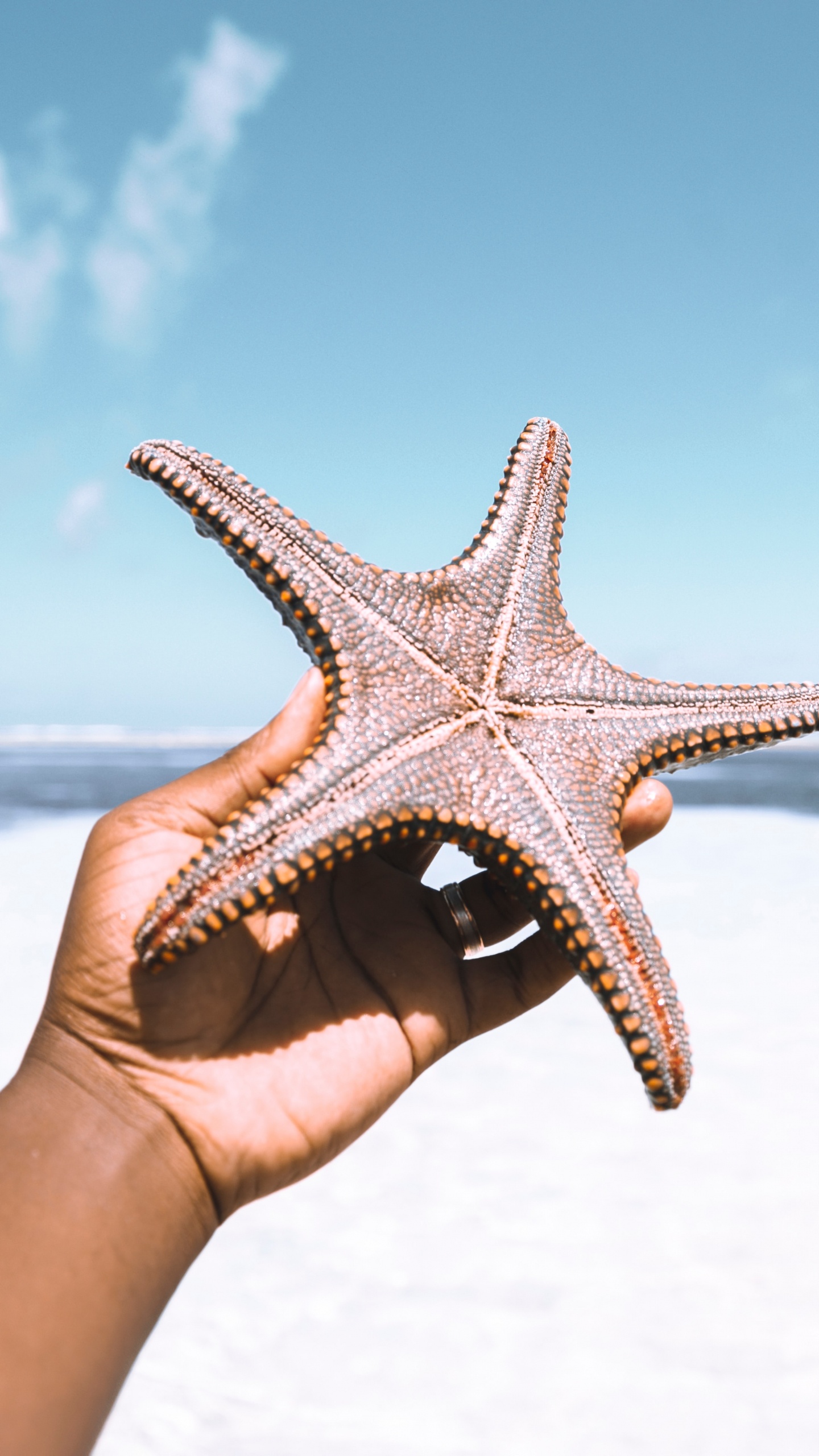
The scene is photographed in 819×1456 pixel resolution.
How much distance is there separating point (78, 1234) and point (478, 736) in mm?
1745

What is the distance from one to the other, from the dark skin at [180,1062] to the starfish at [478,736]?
0.29m

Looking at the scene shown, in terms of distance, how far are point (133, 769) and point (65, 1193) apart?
36.3m

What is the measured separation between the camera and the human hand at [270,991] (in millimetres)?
2588

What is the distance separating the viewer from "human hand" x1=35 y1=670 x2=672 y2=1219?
8.49 ft

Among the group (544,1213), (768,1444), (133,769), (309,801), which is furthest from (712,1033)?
(133,769)

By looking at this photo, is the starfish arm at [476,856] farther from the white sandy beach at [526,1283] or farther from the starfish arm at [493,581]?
the white sandy beach at [526,1283]

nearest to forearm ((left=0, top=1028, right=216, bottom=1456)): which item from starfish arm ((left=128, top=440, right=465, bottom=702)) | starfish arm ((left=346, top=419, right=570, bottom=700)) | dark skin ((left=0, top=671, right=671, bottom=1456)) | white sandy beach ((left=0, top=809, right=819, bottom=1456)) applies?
dark skin ((left=0, top=671, right=671, bottom=1456))

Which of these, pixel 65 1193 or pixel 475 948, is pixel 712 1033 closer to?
pixel 475 948

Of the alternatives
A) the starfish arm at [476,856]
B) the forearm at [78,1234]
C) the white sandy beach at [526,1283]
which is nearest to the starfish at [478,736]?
the starfish arm at [476,856]

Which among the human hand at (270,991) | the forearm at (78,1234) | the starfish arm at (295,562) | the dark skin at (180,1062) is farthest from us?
the starfish arm at (295,562)

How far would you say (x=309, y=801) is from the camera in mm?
2471

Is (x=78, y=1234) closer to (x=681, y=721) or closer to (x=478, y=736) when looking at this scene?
(x=478, y=736)

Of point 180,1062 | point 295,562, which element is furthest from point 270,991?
point 295,562

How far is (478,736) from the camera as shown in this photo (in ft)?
9.37
